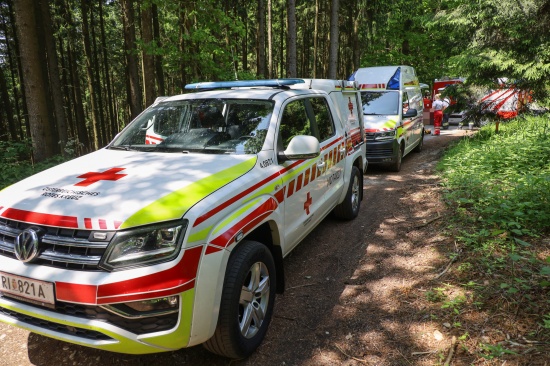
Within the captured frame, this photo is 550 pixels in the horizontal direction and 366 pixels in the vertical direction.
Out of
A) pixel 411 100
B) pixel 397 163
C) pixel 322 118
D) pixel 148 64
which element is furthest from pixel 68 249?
pixel 148 64

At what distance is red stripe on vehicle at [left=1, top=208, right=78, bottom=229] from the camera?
2346mm

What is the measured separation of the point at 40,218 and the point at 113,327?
874 mm

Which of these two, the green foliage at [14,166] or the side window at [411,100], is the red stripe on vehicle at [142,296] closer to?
the green foliage at [14,166]

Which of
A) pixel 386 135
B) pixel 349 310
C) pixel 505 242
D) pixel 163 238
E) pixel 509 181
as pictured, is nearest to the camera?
pixel 163 238

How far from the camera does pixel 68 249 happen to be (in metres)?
2.34

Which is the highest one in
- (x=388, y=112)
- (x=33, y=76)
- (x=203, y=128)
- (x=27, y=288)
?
(x=33, y=76)

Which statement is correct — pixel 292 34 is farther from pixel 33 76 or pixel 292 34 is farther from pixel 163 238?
pixel 163 238

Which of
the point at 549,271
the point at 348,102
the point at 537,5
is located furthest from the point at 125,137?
the point at 537,5

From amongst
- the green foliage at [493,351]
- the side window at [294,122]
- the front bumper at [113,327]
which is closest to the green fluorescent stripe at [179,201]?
the front bumper at [113,327]

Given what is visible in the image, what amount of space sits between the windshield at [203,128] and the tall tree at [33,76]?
5194 mm

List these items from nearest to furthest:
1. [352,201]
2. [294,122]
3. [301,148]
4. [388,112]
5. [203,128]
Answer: [301,148] < [203,128] < [294,122] < [352,201] < [388,112]

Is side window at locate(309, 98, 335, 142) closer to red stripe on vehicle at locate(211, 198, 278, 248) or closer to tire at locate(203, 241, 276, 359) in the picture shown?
red stripe on vehicle at locate(211, 198, 278, 248)

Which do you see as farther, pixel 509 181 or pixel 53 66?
pixel 53 66

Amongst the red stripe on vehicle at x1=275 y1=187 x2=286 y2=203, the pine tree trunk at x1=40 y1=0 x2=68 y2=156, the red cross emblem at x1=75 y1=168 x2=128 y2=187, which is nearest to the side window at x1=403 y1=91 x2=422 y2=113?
the red stripe on vehicle at x1=275 y1=187 x2=286 y2=203
